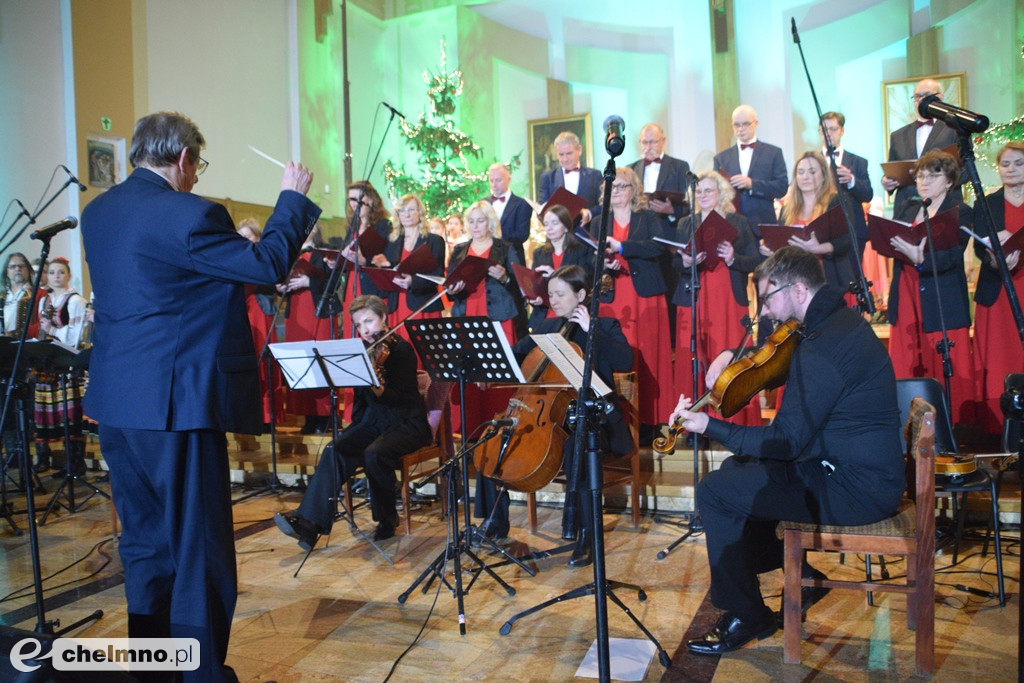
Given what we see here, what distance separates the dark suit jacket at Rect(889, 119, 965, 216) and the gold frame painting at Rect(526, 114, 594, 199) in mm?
5428

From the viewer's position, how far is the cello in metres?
3.75

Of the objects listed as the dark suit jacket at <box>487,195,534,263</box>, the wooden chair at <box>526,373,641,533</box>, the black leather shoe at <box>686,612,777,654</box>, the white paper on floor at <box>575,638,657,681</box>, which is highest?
the dark suit jacket at <box>487,195,534,263</box>

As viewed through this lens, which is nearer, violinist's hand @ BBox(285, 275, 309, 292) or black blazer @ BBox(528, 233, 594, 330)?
black blazer @ BBox(528, 233, 594, 330)

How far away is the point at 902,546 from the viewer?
283cm

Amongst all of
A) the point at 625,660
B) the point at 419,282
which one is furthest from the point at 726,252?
the point at 625,660

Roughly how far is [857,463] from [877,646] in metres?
0.71

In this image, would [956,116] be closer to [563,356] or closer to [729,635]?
[563,356]

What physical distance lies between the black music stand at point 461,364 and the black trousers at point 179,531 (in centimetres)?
115

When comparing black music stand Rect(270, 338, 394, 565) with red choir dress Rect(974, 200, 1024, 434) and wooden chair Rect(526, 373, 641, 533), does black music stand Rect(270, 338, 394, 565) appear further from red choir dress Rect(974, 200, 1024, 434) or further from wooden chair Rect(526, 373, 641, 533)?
red choir dress Rect(974, 200, 1024, 434)

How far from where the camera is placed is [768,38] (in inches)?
399

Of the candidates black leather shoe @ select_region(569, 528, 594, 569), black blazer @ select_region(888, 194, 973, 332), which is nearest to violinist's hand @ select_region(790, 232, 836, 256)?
black blazer @ select_region(888, 194, 973, 332)

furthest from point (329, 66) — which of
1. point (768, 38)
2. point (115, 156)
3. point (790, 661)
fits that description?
point (790, 661)

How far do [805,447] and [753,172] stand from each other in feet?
12.9

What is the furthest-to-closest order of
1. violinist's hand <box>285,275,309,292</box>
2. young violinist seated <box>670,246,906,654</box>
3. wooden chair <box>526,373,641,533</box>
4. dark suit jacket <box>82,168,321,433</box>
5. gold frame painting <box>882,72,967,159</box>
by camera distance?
1. gold frame painting <box>882,72,967,159</box>
2. violinist's hand <box>285,275,309,292</box>
3. wooden chair <box>526,373,641,533</box>
4. young violinist seated <box>670,246,906,654</box>
5. dark suit jacket <box>82,168,321,433</box>
